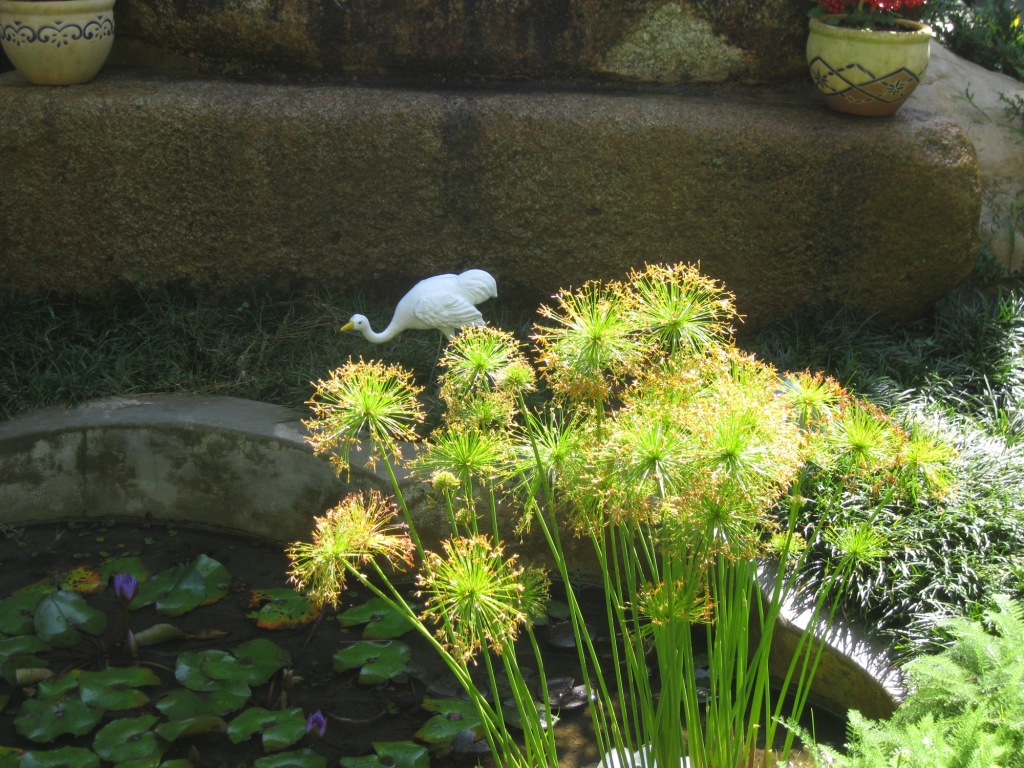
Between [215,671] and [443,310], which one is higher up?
[443,310]

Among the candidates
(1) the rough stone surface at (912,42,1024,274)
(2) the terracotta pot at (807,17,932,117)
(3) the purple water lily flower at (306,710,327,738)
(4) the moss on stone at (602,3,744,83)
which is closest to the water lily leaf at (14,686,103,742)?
(3) the purple water lily flower at (306,710,327,738)

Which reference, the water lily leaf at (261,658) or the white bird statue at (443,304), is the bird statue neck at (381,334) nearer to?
the white bird statue at (443,304)

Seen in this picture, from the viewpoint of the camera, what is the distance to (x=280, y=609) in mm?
3377

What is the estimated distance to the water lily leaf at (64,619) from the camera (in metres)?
3.18

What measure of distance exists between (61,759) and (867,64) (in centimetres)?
365

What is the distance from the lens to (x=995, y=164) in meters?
4.96

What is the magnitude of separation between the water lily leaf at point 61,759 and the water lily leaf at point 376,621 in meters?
0.85

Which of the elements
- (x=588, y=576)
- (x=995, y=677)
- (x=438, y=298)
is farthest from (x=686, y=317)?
(x=588, y=576)

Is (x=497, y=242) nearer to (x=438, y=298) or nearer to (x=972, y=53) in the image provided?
(x=438, y=298)

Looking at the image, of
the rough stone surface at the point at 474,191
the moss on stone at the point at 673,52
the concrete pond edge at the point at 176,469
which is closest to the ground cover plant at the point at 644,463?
the concrete pond edge at the point at 176,469

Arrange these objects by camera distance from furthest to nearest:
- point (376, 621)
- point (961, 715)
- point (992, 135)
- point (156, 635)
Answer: point (992, 135), point (376, 621), point (156, 635), point (961, 715)

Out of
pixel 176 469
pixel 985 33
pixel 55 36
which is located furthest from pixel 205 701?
pixel 985 33

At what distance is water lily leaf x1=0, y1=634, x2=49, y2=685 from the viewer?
3.03 metres

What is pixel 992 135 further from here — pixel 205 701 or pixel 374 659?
pixel 205 701
